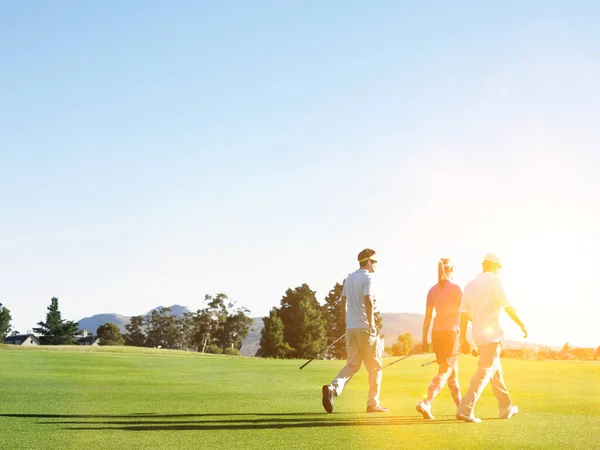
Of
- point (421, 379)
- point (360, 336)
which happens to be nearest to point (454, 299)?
point (360, 336)

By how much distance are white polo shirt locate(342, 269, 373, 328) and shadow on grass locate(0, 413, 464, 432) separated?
140 centimetres

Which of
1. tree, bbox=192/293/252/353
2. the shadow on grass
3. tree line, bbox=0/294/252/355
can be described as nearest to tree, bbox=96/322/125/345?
tree line, bbox=0/294/252/355

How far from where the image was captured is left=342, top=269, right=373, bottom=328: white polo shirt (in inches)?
447

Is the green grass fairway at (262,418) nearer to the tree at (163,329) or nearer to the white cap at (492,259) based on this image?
the white cap at (492,259)

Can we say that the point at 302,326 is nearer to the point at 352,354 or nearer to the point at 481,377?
the point at 352,354

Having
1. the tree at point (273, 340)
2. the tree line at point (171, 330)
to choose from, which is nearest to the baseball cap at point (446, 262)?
the tree at point (273, 340)

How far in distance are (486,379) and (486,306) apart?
1.02 m

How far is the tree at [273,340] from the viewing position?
93.2 m

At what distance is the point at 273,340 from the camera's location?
93250 millimetres

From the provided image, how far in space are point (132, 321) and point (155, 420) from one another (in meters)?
162

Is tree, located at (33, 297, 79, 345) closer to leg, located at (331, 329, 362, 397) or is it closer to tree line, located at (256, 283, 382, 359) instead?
tree line, located at (256, 283, 382, 359)

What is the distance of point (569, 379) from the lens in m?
21.5

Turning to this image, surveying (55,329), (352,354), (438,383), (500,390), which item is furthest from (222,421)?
(55,329)

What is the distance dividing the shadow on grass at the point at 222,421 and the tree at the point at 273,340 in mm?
82631
